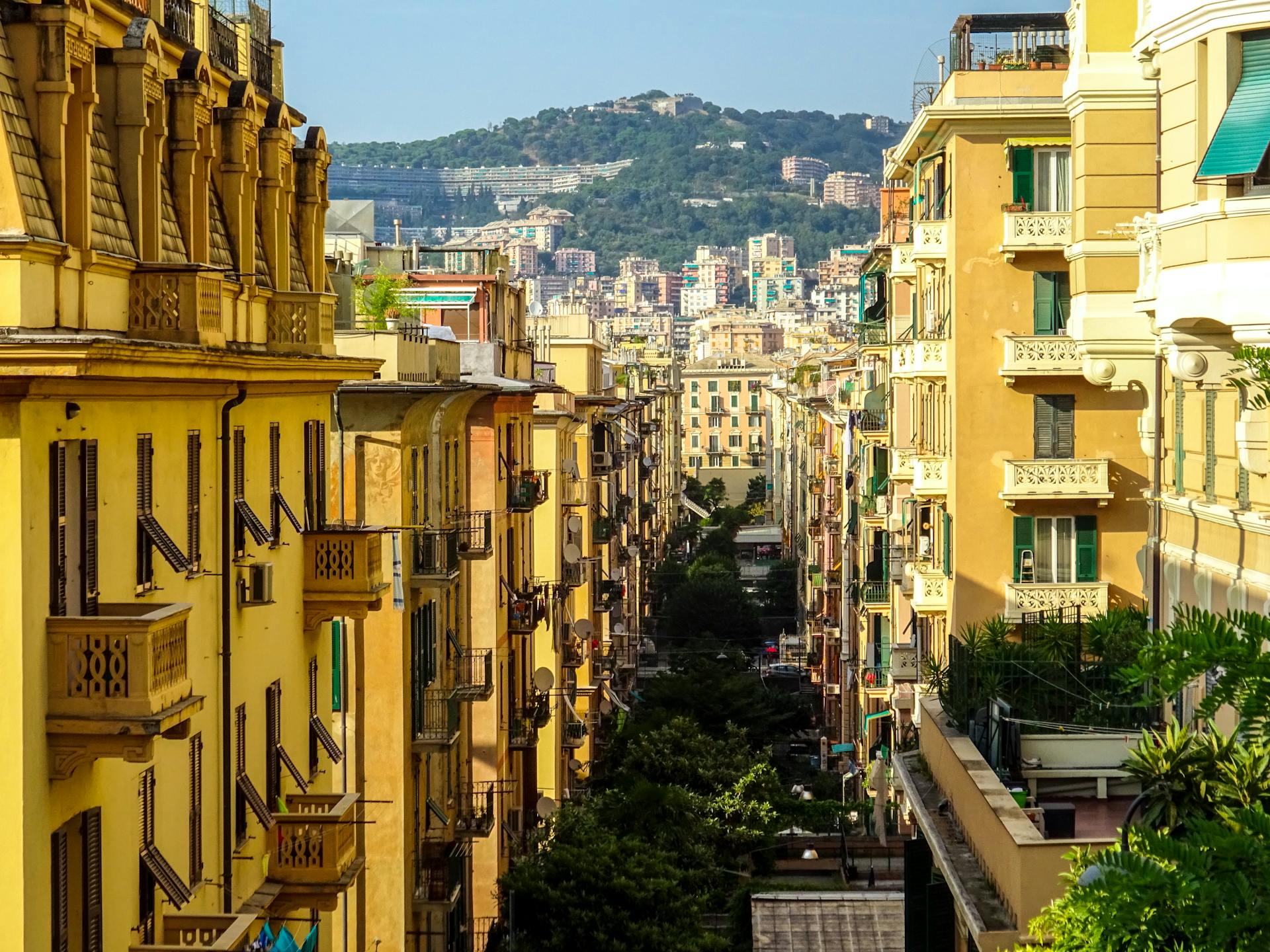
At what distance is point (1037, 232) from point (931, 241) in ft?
11.2

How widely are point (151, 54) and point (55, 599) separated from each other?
5146 mm

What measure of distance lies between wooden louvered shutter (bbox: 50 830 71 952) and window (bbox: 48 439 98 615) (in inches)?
68.0

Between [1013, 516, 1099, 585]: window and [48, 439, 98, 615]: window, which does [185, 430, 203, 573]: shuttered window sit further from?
[1013, 516, 1099, 585]: window

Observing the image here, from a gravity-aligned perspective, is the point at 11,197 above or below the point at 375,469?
above

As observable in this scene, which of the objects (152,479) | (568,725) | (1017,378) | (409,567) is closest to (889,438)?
(568,725)

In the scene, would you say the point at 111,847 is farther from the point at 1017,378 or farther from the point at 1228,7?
the point at 1017,378

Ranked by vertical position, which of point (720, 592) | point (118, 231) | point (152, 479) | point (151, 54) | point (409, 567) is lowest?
point (720, 592)

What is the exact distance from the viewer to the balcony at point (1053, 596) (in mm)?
35562

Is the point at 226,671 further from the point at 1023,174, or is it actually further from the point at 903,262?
the point at 903,262

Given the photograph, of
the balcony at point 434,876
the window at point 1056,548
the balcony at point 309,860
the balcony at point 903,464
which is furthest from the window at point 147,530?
the balcony at point 903,464

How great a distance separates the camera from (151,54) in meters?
16.8

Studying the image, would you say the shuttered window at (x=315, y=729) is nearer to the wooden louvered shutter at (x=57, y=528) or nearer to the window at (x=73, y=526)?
the window at (x=73, y=526)

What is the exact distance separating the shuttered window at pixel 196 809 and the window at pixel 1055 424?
71.7 ft

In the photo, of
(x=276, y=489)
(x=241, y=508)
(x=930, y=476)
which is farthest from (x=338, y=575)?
(x=930, y=476)
